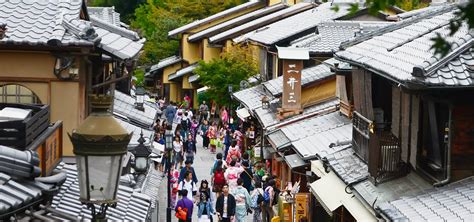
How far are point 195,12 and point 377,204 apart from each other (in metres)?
63.0

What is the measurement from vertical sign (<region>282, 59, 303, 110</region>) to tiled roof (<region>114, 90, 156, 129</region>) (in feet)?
11.9

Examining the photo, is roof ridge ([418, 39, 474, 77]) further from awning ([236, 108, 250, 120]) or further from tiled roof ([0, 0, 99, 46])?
awning ([236, 108, 250, 120])

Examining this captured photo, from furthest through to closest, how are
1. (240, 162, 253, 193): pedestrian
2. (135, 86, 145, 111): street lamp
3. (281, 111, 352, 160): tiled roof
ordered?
(135, 86, 145, 111): street lamp → (240, 162, 253, 193): pedestrian → (281, 111, 352, 160): tiled roof

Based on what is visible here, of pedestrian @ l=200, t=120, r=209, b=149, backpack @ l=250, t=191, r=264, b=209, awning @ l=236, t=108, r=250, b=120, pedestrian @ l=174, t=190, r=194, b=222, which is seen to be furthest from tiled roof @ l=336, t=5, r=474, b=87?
pedestrian @ l=200, t=120, r=209, b=149

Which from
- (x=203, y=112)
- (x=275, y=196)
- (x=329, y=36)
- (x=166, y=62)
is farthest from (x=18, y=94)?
(x=166, y=62)

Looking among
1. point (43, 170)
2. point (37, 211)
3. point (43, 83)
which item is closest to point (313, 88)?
point (43, 83)

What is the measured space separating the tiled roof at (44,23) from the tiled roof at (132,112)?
9.65 metres

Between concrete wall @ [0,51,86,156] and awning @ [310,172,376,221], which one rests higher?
concrete wall @ [0,51,86,156]

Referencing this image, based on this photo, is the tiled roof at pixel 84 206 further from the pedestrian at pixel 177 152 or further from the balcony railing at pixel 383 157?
the pedestrian at pixel 177 152

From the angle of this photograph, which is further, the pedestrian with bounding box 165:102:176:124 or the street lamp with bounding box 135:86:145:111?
the pedestrian with bounding box 165:102:176:124

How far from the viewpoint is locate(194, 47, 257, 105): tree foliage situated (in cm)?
4966

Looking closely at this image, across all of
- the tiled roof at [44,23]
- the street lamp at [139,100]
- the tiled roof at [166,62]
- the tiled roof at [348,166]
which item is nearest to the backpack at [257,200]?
the tiled roof at [348,166]

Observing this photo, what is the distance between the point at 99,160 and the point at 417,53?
307 inches

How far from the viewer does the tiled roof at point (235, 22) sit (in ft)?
204
